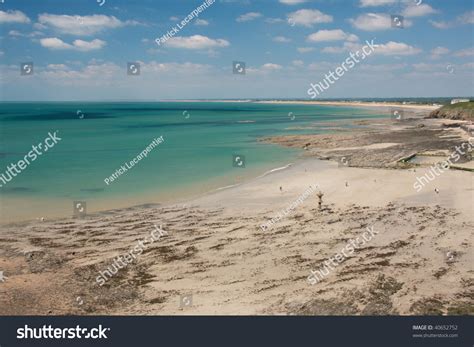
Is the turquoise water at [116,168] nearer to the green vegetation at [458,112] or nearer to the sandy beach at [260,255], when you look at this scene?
the sandy beach at [260,255]

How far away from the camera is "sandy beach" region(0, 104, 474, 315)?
555 inches

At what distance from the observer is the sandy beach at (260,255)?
14.1 metres

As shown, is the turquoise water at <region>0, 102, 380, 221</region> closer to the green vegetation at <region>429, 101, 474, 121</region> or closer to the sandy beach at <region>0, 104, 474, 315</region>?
the sandy beach at <region>0, 104, 474, 315</region>

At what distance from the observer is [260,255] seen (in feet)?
59.2

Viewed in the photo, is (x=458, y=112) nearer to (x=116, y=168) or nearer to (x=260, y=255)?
(x=116, y=168)

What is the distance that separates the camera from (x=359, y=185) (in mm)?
30453

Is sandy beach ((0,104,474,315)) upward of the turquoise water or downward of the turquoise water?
downward

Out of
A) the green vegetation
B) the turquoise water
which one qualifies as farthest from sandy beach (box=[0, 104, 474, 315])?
the green vegetation

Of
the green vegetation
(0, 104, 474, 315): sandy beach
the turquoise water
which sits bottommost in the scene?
(0, 104, 474, 315): sandy beach

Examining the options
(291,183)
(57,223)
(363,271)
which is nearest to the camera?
(363,271)

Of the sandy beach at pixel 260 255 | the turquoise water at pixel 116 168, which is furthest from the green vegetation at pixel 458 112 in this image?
the sandy beach at pixel 260 255
